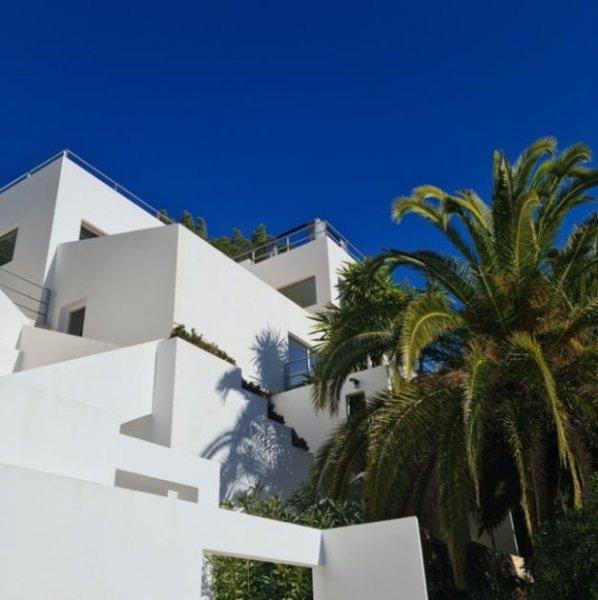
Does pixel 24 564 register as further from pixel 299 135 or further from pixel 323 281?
pixel 323 281

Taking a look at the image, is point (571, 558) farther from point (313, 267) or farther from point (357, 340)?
point (313, 267)

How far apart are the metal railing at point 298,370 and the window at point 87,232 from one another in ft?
22.7

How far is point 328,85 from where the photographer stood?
14.9m

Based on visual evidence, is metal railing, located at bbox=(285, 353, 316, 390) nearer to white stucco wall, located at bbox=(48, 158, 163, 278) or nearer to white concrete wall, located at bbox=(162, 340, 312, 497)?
white concrete wall, located at bbox=(162, 340, 312, 497)

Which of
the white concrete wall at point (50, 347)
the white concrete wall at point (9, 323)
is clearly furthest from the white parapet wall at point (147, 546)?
the white concrete wall at point (9, 323)

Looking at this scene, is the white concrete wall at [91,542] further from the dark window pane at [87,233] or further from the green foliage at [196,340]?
the dark window pane at [87,233]

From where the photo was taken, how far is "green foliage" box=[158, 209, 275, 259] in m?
39.4

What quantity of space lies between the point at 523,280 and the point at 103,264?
10985 millimetres

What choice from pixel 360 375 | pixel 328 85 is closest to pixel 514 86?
pixel 328 85

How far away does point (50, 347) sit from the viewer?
14.7 metres

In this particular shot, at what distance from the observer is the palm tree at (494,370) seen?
9.65 m

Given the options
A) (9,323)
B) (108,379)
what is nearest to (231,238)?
(9,323)

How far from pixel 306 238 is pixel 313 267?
6.08 feet

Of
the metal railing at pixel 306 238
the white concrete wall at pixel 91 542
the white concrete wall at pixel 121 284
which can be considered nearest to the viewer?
the white concrete wall at pixel 91 542
